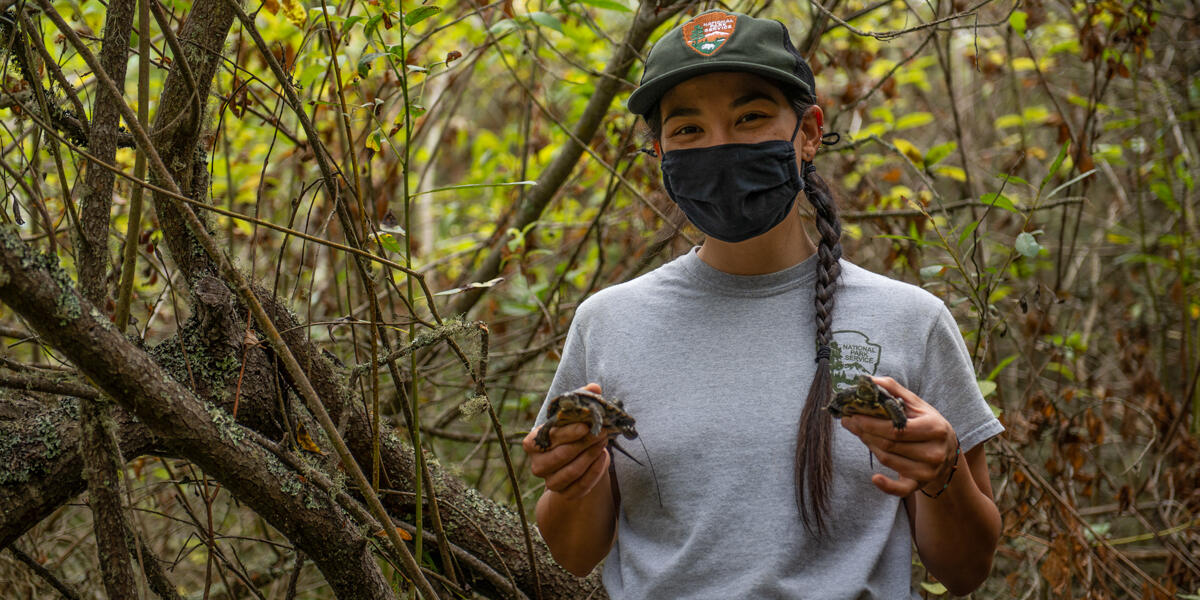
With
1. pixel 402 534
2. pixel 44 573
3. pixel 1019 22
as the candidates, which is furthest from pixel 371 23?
pixel 1019 22

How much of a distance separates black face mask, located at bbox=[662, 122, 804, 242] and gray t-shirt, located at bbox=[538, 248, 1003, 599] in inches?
4.8

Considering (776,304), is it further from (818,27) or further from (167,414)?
(818,27)

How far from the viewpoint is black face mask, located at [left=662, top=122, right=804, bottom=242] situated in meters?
1.85

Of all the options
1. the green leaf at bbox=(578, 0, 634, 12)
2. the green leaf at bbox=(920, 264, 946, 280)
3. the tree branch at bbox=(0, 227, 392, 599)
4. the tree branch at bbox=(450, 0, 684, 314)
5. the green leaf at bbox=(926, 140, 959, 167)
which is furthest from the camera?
the tree branch at bbox=(450, 0, 684, 314)

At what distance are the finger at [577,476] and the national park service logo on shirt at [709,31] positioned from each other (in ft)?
2.83

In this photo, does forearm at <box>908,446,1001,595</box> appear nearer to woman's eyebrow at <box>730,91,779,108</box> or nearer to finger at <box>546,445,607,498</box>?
finger at <box>546,445,607,498</box>

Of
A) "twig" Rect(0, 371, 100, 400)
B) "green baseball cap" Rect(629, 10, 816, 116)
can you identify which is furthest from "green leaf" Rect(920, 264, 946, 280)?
"twig" Rect(0, 371, 100, 400)

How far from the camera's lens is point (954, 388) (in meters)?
1.75

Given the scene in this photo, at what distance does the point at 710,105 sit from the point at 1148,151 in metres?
4.23

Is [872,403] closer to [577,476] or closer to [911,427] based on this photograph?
[911,427]

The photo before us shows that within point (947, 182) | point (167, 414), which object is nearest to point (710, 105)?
point (167, 414)

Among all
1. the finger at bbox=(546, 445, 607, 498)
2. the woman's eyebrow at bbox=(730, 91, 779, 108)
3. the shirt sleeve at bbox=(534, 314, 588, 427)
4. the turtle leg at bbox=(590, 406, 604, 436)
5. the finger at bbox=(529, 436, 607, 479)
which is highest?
the woman's eyebrow at bbox=(730, 91, 779, 108)

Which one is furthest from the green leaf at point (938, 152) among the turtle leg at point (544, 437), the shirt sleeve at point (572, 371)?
the turtle leg at point (544, 437)

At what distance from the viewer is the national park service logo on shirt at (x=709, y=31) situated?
71.3 inches
